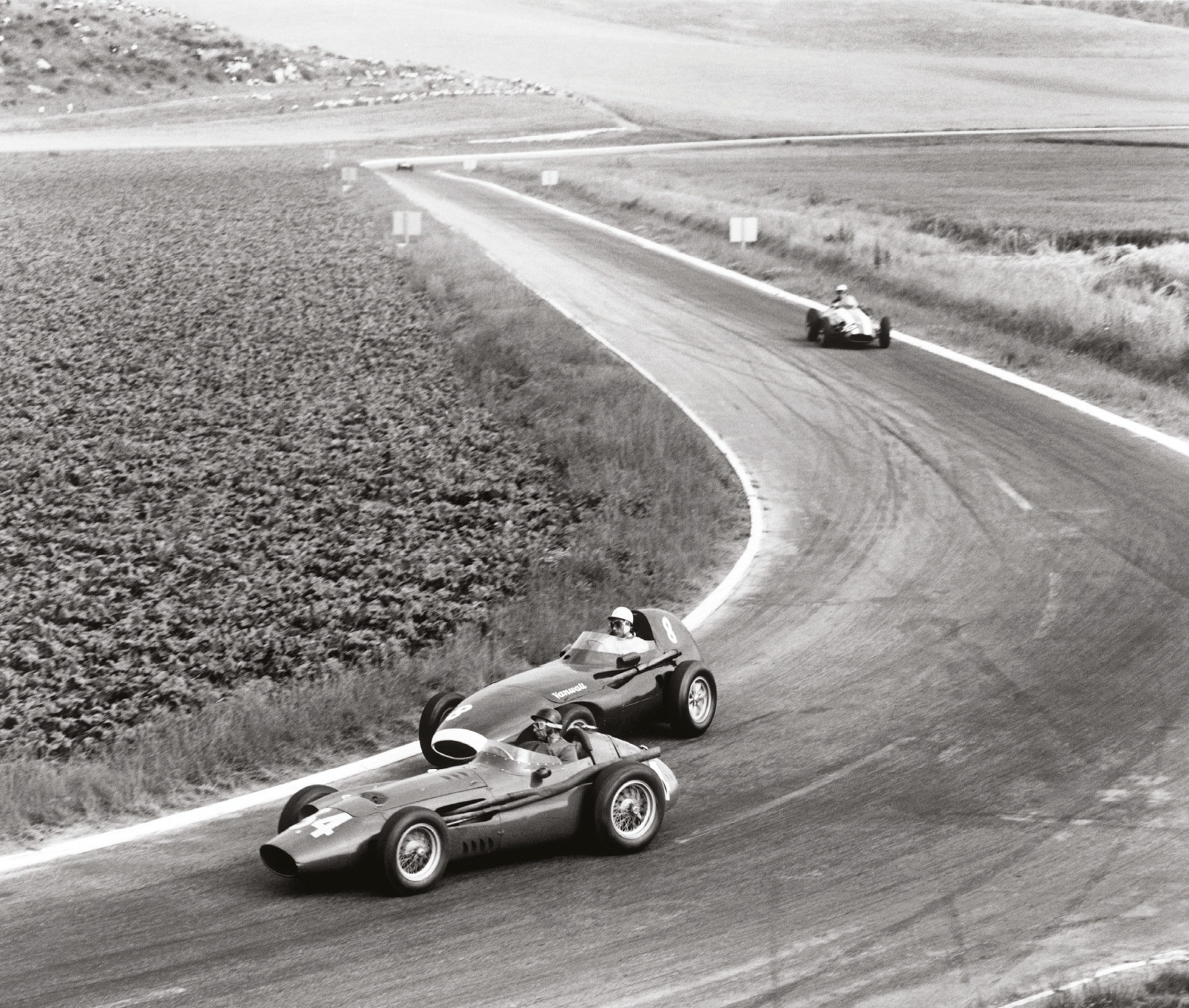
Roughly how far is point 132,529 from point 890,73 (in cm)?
10919

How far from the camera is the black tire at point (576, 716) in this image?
440 inches

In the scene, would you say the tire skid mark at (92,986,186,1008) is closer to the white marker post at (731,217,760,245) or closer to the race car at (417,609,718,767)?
the race car at (417,609,718,767)

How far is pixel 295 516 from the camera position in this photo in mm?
19938

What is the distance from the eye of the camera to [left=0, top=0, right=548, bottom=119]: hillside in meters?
115

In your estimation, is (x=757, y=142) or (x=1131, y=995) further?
(x=757, y=142)

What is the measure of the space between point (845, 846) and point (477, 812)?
237 centimetres

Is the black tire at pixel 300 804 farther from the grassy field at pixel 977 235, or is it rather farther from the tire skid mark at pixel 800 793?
the grassy field at pixel 977 235

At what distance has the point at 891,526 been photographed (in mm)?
18297

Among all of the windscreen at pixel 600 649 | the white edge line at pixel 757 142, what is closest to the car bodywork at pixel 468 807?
the windscreen at pixel 600 649

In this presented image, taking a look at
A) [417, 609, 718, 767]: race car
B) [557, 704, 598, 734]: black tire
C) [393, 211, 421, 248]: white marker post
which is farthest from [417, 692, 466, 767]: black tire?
[393, 211, 421, 248]: white marker post

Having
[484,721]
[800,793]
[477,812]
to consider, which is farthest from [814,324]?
[477,812]

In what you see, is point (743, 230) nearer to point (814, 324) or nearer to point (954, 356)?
point (814, 324)

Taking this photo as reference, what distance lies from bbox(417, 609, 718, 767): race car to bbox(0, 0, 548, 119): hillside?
347 feet

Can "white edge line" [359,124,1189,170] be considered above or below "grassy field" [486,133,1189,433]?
above
